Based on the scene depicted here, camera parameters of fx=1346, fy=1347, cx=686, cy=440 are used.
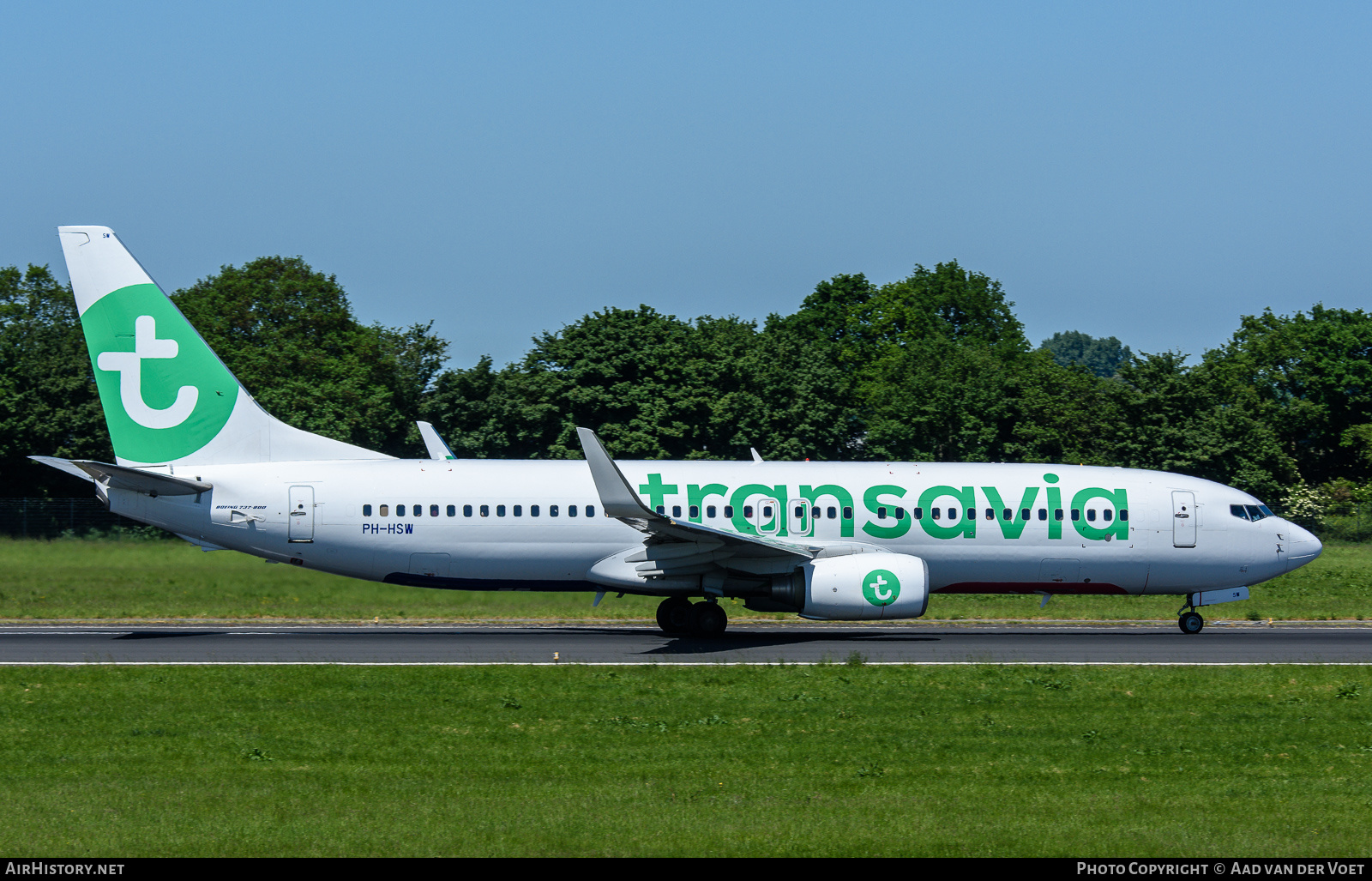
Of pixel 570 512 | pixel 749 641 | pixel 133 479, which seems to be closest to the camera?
pixel 133 479

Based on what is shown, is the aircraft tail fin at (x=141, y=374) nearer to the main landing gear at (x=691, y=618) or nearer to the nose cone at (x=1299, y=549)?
the main landing gear at (x=691, y=618)

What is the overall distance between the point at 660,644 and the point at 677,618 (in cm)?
178

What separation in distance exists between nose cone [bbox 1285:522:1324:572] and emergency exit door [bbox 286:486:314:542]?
20046mm

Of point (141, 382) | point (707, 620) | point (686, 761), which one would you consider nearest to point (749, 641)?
point (707, 620)

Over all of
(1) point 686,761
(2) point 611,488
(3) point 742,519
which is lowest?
(1) point 686,761

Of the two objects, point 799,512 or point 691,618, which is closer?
point 691,618

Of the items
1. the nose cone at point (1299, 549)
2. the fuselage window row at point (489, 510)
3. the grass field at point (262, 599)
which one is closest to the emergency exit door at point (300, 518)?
the fuselage window row at point (489, 510)

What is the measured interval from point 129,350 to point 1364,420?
69.2 metres

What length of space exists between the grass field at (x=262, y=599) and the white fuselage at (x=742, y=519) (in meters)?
2.43

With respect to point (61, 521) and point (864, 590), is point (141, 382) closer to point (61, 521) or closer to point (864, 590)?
point (61, 521)

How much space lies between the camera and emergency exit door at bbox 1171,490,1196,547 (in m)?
27.8

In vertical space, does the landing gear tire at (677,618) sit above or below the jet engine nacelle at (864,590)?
below

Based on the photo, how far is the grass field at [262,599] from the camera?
96.2 feet

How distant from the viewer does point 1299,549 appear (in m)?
28.3
